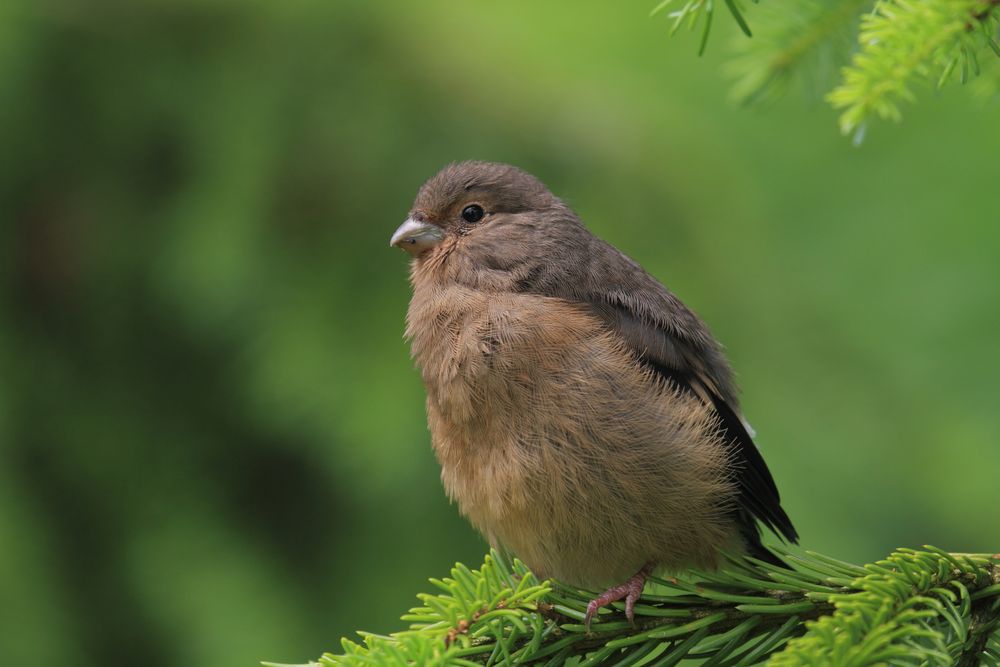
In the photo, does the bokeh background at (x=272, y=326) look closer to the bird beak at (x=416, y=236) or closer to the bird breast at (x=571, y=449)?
the bird beak at (x=416, y=236)

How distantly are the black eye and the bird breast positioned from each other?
0.70m

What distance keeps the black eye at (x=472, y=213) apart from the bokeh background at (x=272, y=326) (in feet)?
0.82

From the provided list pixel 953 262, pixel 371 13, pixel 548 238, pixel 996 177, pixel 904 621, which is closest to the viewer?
pixel 904 621

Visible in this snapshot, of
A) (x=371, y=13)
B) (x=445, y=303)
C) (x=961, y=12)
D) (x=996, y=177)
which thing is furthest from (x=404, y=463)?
(x=996, y=177)

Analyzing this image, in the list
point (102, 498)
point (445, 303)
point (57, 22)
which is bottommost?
point (102, 498)

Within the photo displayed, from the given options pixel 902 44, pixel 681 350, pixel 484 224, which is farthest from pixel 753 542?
pixel 902 44

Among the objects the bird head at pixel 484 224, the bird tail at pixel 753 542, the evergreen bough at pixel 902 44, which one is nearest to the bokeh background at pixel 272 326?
the bird head at pixel 484 224

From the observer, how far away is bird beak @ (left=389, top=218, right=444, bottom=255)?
387 cm

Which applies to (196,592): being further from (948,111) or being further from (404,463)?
(948,111)

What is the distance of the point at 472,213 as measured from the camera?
408 cm

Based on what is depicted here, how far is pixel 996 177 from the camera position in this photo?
11.0 metres

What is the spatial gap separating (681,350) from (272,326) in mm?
1486

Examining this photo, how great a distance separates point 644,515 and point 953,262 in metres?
6.93

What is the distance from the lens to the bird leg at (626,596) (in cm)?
289
